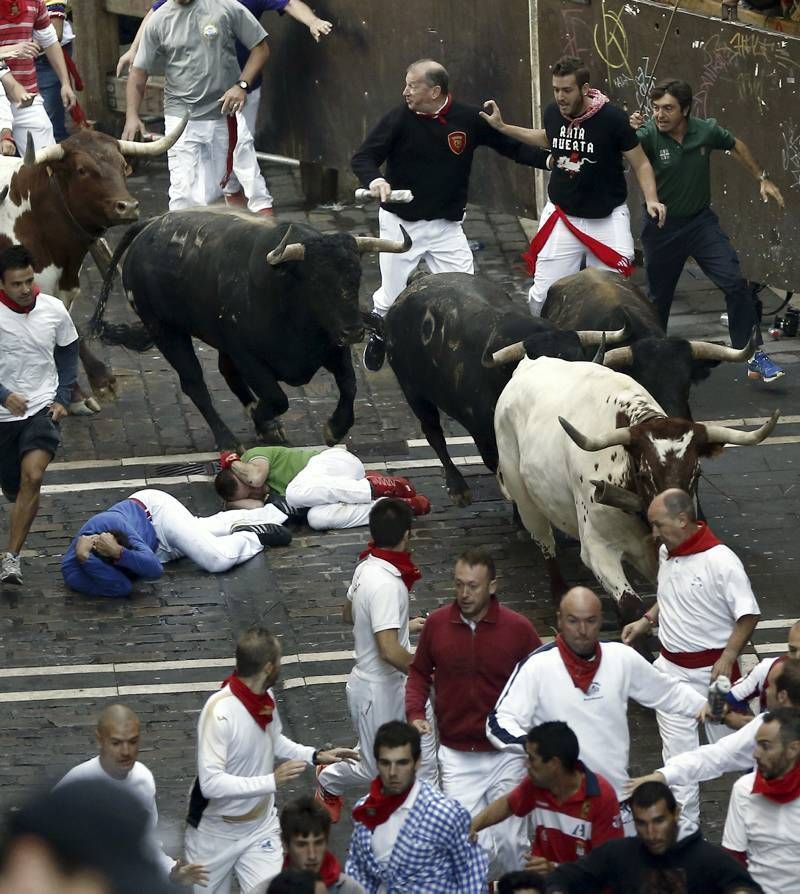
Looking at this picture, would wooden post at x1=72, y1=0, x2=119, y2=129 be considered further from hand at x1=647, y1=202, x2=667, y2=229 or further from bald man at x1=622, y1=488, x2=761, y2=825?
bald man at x1=622, y1=488, x2=761, y2=825

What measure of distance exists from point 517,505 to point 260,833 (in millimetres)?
4181

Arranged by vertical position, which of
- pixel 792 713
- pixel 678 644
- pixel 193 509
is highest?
pixel 792 713

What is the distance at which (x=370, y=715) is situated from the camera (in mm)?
8586

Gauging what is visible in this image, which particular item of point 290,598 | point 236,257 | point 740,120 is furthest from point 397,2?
point 290,598

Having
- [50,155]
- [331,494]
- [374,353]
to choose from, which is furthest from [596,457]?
[50,155]

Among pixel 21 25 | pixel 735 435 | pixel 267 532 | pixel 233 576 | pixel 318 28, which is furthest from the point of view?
pixel 318 28

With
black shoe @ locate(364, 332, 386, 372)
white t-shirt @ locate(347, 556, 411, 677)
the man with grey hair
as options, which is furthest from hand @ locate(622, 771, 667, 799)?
black shoe @ locate(364, 332, 386, 372)

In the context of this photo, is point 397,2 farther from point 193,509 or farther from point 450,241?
point 193,509

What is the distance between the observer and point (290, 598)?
37.3 feet

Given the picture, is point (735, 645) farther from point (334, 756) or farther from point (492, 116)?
point (492, 116)

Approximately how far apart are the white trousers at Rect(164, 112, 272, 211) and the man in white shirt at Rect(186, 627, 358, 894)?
9497 mm

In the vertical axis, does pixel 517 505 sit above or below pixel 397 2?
below

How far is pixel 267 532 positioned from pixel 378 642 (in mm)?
3621

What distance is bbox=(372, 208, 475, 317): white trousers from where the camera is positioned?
46.7 ft
